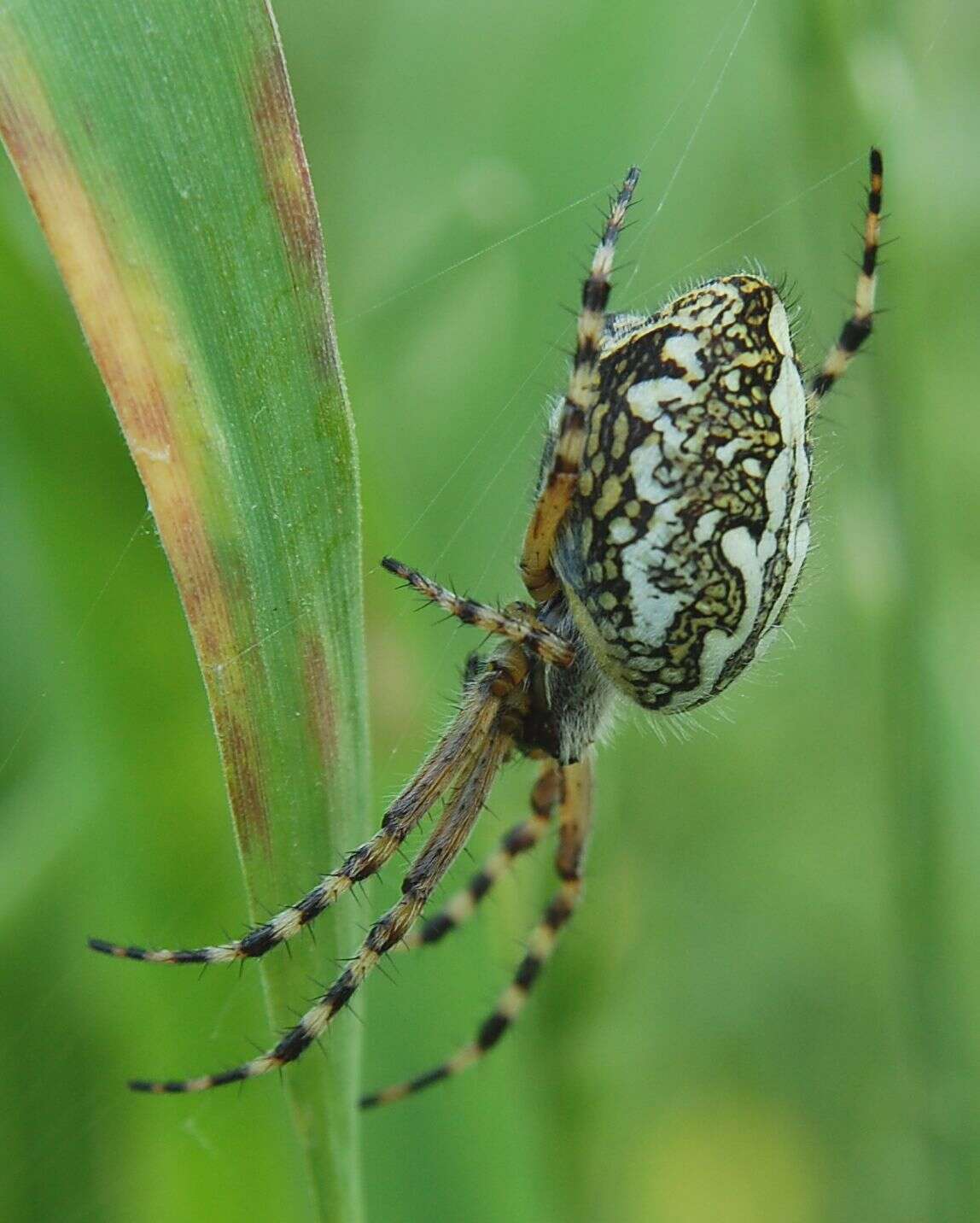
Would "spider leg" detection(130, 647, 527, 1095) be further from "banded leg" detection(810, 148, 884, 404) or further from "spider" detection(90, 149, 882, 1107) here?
"banded leg" detection(810, 148, 884, 404)

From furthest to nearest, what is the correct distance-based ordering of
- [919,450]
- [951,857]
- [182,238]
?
[951,857], [919,450], [182,238]

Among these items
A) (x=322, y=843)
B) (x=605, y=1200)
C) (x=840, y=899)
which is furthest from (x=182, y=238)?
(x=840, y=899)

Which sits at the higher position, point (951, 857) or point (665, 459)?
point (665, 459)

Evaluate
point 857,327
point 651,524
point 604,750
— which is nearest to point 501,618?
point 651,524

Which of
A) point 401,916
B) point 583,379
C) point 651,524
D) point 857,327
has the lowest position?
point 401,916

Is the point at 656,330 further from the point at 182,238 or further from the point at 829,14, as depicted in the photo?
the point at 182,238

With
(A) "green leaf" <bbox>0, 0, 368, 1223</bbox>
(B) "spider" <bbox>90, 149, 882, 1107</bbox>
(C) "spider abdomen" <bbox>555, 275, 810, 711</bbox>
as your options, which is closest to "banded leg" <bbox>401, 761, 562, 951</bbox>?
(B) "spider" <bbox>90, 149, 882, 1107</bbox>

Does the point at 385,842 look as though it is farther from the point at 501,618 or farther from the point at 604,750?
the point at 604,750

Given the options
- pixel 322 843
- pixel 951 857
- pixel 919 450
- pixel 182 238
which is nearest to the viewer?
pixel 182 238
